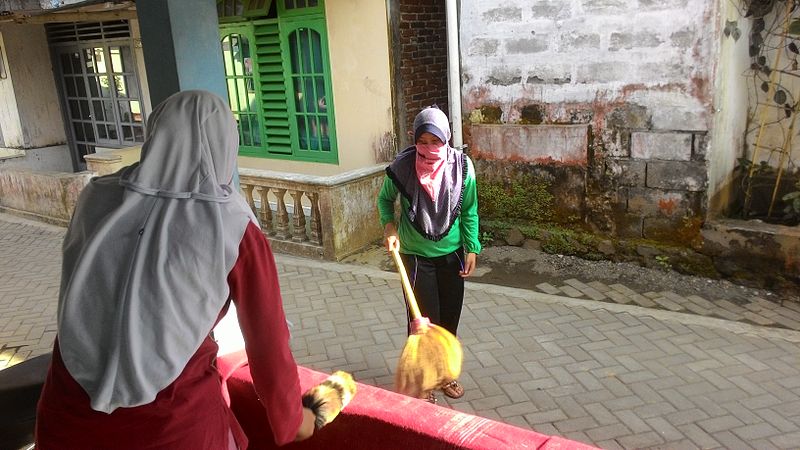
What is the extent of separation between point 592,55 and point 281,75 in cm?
407

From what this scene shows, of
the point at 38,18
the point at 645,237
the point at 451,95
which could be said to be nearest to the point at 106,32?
the point at 38,18

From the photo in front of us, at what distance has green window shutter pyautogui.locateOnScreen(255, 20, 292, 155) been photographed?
7.79 metres

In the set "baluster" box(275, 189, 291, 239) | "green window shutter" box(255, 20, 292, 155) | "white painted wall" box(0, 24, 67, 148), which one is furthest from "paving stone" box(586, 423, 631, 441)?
"white painted wall" box(0, 24, 67, 148)

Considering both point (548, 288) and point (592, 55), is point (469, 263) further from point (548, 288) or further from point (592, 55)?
point (592, 55)

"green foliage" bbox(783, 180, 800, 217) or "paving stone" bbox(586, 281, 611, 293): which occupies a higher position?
"green foliage" bbox(783, 180, 800, 217)

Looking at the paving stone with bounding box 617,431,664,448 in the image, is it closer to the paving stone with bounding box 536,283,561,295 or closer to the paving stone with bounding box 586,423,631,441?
the paving stone with bounding box 586,423,631,441

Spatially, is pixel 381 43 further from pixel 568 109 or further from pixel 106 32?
pixel 106 32

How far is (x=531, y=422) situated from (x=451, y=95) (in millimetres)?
3626

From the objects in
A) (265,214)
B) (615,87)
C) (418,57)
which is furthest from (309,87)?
(615,87)

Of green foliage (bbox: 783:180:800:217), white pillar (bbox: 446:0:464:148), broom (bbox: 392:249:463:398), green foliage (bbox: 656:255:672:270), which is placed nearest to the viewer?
broom (bbox: 392:249:463:398)

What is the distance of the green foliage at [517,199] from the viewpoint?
239 inches

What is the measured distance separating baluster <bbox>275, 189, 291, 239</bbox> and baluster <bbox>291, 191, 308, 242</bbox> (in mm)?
95

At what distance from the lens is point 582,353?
420 cm

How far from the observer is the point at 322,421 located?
207 centimetres
